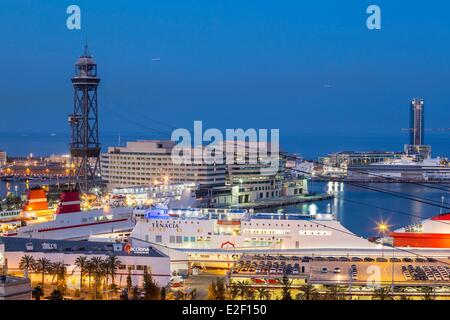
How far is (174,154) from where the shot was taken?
22578mm

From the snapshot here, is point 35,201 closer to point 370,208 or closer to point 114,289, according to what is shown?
point 114,289

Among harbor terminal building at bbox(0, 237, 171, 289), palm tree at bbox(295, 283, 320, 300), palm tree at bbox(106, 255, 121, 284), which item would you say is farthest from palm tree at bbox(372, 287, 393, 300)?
palm tree at bbox(106, 255, 121, 284)

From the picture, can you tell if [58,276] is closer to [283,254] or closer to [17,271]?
[17,271]

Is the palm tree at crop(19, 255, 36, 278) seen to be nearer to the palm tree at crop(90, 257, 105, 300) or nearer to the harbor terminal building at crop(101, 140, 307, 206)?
the palm tree at crop(90, 257, 105, 300)

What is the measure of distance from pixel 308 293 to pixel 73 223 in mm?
5466

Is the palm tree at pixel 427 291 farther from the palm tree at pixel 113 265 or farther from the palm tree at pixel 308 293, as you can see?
the palm tree at pixel 113 265

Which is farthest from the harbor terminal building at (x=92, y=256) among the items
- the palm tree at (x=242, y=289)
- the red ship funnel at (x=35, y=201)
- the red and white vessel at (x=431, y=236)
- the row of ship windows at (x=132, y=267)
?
the red and white vessel at (x=431, y=236)

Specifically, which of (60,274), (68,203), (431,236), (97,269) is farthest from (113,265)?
(431,236)

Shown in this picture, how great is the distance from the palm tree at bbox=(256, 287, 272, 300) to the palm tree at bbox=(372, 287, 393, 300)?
102cm

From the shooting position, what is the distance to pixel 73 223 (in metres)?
11.1

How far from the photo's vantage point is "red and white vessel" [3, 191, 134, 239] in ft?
35.0

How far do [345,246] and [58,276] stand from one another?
3741 millimetres
